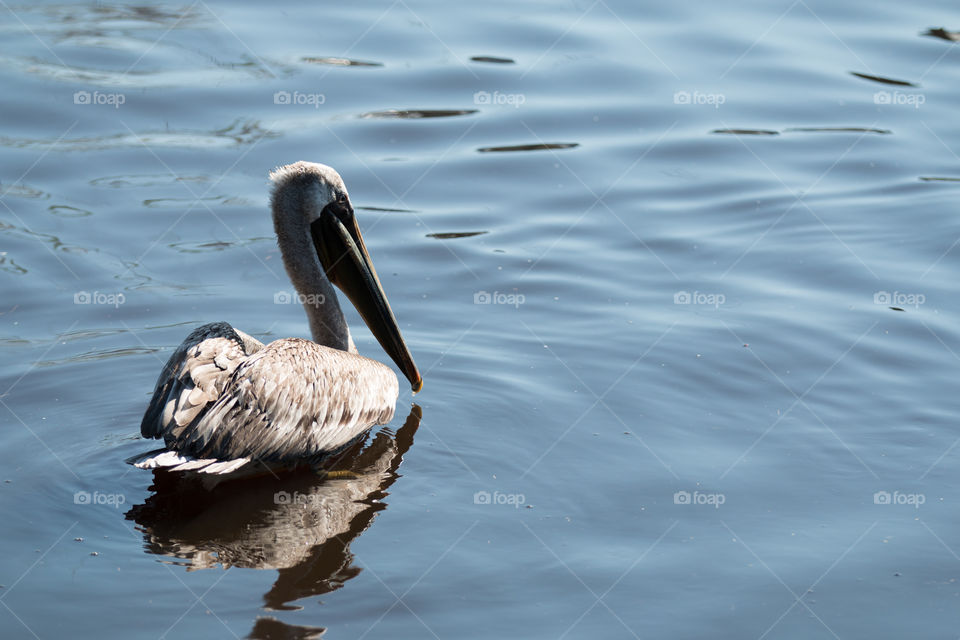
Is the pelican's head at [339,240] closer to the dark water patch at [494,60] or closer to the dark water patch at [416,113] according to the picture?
the dark water patch at [416,113]

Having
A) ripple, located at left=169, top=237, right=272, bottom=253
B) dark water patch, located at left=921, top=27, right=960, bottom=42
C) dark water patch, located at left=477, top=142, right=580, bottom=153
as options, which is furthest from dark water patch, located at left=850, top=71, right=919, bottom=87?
ripple, located at left=169, top=237, right=272, bottom=253

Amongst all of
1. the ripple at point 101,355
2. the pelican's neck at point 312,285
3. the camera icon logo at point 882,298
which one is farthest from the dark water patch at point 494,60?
the ripple at point 101,355

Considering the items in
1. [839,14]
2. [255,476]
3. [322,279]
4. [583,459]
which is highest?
[839,14]

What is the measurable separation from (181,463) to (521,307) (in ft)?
9.03

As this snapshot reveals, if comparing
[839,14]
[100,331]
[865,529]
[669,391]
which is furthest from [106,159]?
[839,14]

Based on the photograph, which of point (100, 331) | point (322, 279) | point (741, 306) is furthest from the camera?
point (741, 306)

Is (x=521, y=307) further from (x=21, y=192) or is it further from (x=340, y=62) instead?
(x=340, y=62)

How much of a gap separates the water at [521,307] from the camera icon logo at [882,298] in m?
0.02

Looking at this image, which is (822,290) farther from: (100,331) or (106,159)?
(106,159)

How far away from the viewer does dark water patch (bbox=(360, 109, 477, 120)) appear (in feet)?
31.3

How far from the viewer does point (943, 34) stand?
11.2 meters

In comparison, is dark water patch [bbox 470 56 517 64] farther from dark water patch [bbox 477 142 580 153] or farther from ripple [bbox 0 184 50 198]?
ripple [bbox 0 184 50 198]

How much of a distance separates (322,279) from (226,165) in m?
2.91

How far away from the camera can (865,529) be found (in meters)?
5.00
